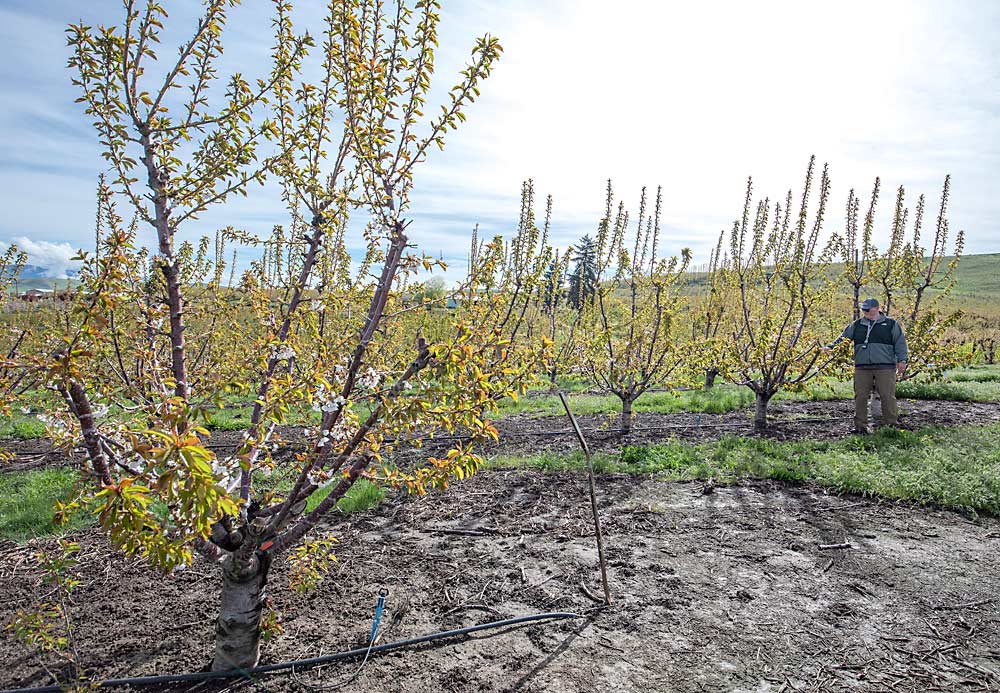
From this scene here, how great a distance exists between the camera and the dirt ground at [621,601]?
2859mm

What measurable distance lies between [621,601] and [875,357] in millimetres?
5836

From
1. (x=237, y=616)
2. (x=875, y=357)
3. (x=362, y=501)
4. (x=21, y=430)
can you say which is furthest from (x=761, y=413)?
(x=21, y=430)

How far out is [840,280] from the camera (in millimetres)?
7406

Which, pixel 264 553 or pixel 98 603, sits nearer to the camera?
pixel 264 553

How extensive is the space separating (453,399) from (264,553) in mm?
1421

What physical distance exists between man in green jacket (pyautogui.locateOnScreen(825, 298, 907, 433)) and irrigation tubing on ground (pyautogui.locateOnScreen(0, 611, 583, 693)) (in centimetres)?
608

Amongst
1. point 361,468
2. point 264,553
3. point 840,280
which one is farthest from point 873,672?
point 840,280

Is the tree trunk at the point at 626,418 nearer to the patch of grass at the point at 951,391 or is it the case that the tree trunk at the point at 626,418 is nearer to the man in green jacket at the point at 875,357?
the man in green jacket at the point at 875,357

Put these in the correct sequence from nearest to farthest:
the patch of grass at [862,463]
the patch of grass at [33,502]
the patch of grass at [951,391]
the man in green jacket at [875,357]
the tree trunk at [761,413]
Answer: the patch of grass at [33,502] < the patch of grass at [862,463] < the man in green jacket at [875,357] < the tree trunk at [761,413] < the patch of grass at [951,391]

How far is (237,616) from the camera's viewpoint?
2795 millimetres

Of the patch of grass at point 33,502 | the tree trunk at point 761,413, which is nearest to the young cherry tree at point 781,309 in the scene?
the tree trunk at point 761,413

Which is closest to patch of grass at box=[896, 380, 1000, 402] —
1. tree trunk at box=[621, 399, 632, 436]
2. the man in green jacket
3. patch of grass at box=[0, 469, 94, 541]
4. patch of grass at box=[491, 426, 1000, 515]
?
the man in green jacket

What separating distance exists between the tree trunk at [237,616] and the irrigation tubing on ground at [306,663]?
57 millimetres

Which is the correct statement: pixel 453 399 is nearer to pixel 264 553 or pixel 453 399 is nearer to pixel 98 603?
pixel 264 553
